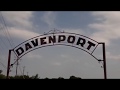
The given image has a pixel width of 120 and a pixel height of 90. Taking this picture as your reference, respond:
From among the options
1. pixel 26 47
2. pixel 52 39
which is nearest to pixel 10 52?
pixel 26 47

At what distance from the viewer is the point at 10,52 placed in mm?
14945
